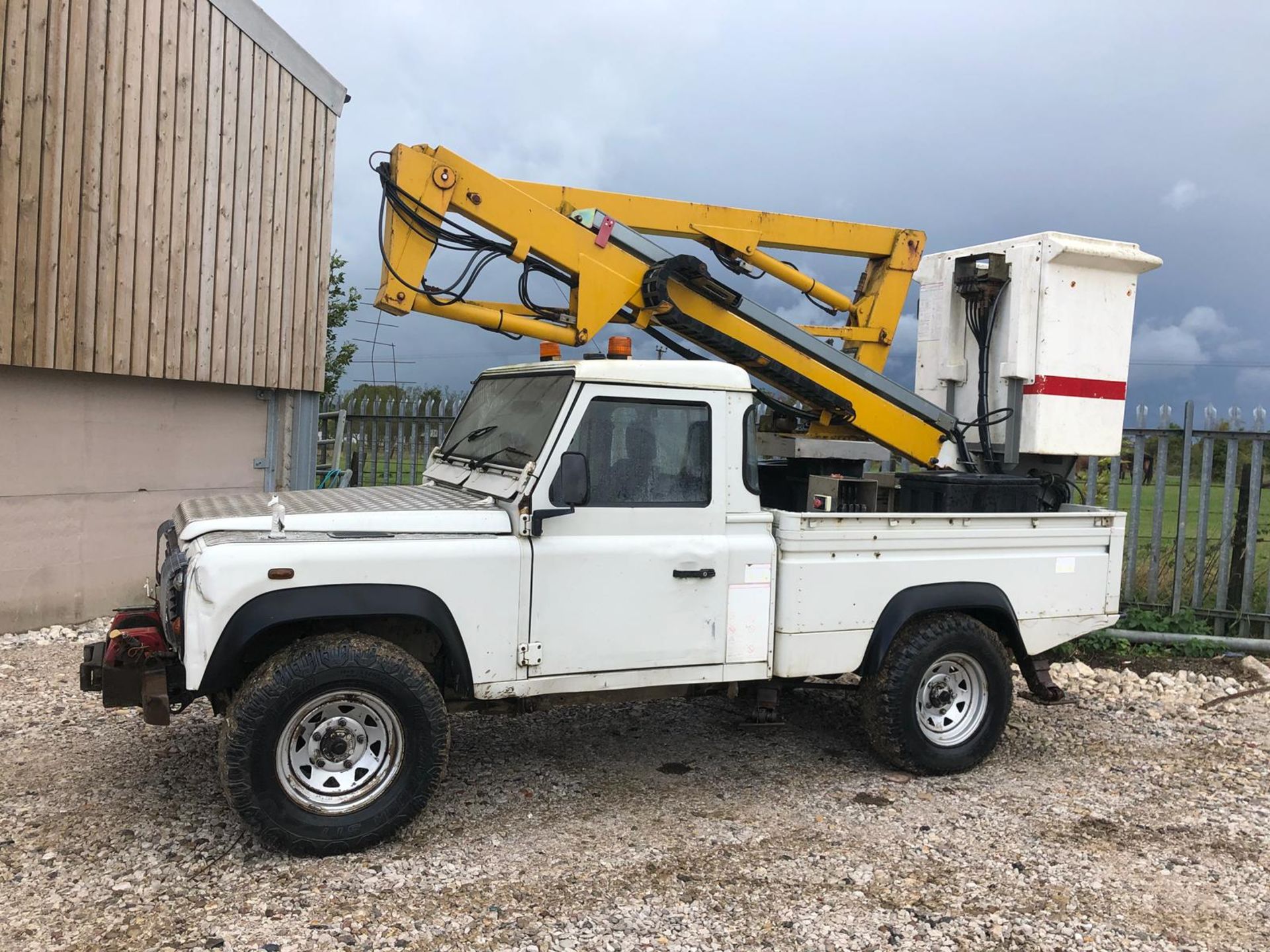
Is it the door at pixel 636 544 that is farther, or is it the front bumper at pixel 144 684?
the door at pixel 636 544

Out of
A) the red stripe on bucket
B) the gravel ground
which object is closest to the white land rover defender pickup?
the gravel ground

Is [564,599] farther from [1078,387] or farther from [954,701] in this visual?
[1078,387]

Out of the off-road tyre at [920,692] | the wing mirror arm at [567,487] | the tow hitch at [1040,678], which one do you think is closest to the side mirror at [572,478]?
the wing mirror arm at [567,487]

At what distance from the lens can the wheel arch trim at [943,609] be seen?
5.29m

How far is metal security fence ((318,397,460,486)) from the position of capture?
10.7m

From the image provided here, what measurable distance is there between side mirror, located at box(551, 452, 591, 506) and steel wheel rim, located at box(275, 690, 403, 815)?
1.22 m

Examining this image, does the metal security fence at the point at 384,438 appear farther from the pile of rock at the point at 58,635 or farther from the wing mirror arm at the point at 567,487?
the wing mirror arm at the point at 567,487

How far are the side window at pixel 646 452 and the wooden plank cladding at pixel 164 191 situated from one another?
5208mm

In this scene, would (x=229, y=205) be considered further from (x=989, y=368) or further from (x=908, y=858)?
(x=908, y=858)

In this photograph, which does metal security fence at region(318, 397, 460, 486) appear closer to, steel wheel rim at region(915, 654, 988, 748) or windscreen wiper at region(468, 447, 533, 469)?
windscreen wiper at region(468, 447, 533, 469)

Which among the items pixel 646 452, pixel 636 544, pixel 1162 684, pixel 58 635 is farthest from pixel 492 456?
pixel 1162 684

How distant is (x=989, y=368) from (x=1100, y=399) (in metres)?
0.71

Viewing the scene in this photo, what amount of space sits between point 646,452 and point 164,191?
5703 mm

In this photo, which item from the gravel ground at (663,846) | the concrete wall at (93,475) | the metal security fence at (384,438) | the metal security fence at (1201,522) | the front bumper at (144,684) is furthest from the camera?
the metal security fence at (384,438)
